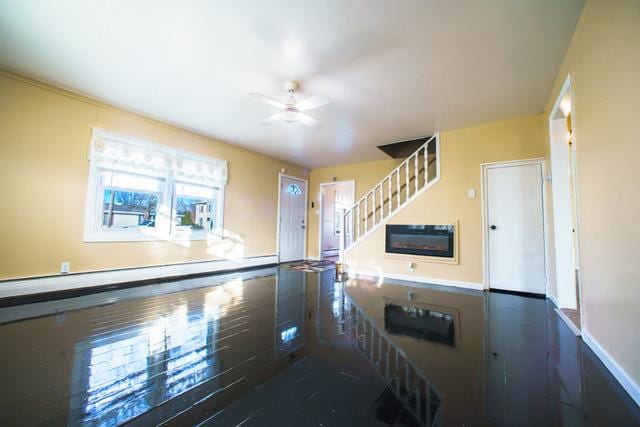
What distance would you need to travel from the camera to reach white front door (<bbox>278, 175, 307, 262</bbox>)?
251 inches

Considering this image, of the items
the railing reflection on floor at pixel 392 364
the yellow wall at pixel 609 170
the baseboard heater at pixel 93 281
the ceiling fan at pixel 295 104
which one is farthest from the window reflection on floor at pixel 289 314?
the ceiling fan at pixel 295 104

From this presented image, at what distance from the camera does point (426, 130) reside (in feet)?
14.1

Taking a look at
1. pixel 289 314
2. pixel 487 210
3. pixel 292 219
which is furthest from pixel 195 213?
pixel 487 210

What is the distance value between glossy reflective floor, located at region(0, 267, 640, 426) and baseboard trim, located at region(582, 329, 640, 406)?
5cm

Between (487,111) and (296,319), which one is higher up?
(487,111)

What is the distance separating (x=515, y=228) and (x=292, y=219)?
4.62m

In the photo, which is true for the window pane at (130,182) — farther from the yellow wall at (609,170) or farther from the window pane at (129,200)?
the yellow wall at (609,170)

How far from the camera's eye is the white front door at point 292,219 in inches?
251

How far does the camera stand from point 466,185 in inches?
161

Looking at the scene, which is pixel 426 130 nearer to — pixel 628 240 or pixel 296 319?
pixel 628 240

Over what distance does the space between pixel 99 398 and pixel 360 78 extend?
10.9 feet

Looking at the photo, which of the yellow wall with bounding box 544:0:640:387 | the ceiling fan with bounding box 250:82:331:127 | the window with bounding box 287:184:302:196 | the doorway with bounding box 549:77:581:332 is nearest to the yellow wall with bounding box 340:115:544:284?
the doorway with bounding box 549:77:581:332

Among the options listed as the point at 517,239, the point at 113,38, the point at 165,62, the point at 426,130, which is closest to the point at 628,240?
the point at 517,239

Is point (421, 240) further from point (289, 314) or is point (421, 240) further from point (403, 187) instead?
point (289, 314)
